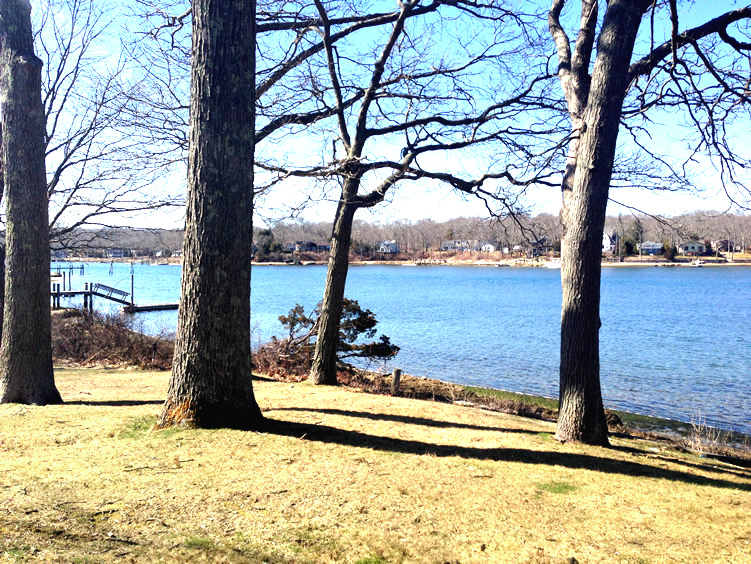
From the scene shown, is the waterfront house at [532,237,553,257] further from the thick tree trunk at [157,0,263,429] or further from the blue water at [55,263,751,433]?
the thick tree trunk at [157,0,263,429]

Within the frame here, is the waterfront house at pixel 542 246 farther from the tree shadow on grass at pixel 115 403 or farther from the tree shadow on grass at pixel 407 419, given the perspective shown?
the tree shadow on grass at pixel 115 403

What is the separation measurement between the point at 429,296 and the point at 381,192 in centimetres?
4020

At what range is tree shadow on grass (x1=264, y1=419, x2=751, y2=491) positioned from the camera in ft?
20.0

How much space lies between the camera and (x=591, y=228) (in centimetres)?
733

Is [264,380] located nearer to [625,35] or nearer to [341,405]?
[341,405]

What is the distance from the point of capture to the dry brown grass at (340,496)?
12.0 feet

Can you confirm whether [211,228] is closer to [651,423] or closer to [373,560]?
[373,560]

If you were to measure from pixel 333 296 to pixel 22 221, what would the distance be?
18.8 ft

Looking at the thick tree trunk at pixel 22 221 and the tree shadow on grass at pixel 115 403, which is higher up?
the thick tree trunk at pixel 22 221

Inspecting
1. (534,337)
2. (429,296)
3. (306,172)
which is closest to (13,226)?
(306,172)

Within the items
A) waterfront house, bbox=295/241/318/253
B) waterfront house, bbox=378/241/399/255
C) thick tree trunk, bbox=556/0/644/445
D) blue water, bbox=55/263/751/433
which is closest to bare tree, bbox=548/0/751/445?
thick tree trunk, bbox=556/0/644/445

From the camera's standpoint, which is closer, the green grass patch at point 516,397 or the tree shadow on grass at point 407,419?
A: the tree shadow on grass at point 407,419

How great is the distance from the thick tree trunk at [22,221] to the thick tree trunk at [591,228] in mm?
7247

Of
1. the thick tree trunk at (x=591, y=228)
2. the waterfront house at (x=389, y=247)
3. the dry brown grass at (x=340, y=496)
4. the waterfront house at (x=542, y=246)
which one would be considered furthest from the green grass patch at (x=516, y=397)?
the waterfront house at (x=389, y=247)
